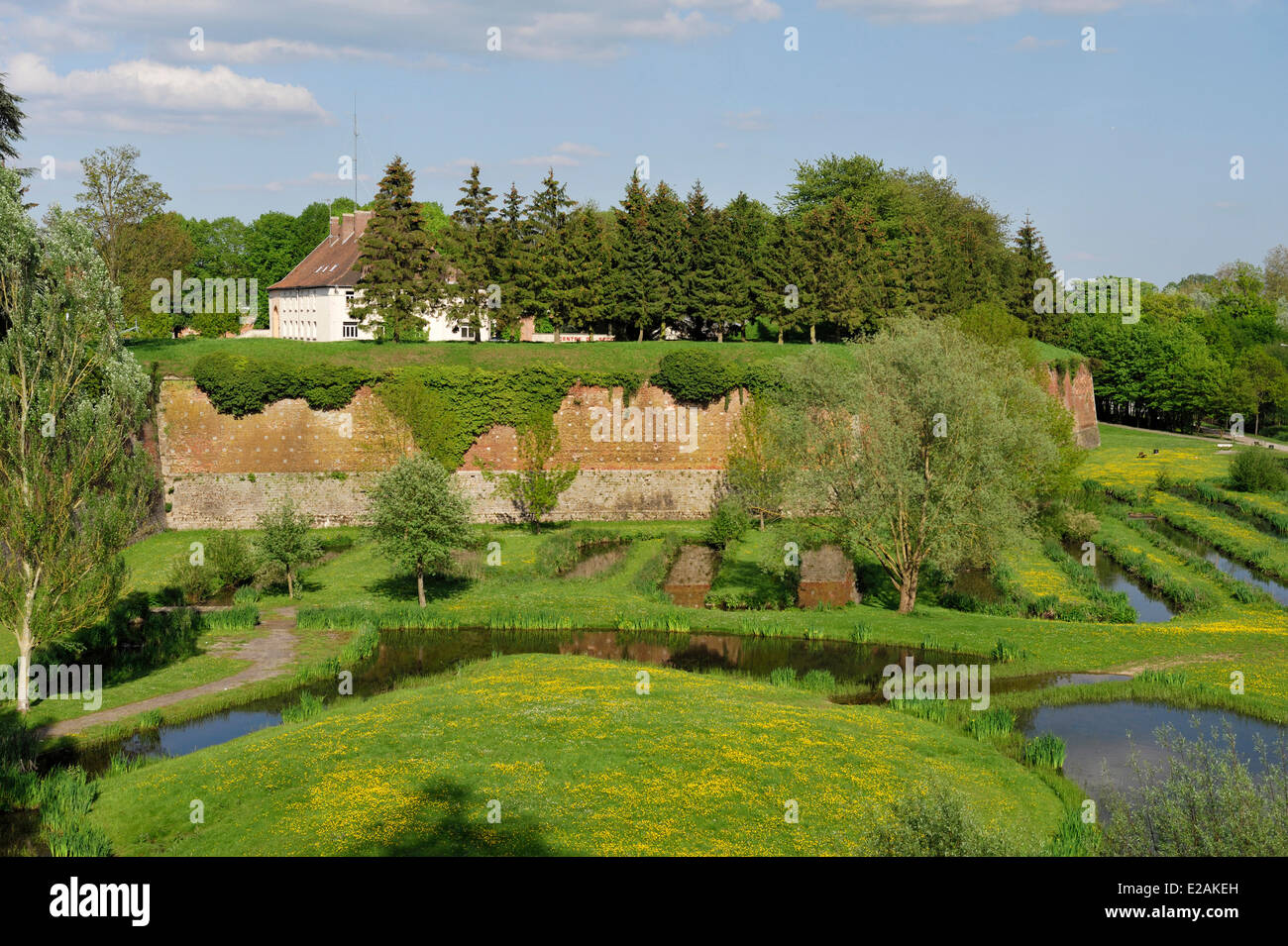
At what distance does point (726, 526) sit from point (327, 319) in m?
34.1

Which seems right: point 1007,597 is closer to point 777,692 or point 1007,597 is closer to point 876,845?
point 777,692

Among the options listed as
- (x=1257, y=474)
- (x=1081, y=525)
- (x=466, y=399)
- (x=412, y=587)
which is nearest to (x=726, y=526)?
(x=466, y=399)

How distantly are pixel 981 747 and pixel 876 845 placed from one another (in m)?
10.2

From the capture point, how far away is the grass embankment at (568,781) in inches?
606

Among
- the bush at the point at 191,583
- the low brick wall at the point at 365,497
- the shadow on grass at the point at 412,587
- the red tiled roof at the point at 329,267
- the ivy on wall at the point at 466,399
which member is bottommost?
the shadow on grass at the point at 412,587

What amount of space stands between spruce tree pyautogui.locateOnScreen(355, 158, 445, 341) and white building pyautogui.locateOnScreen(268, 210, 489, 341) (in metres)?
7.08

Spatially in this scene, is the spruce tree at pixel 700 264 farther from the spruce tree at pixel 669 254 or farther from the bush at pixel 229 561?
the bush at pixel 229 561

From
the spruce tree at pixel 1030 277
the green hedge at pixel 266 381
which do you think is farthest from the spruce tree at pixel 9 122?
the spruce tree at pixel 1030 277

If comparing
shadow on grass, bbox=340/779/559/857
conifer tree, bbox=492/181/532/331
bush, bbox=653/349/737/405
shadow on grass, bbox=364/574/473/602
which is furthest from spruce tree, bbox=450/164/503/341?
shadow on grass, bbox=340/779/559/857

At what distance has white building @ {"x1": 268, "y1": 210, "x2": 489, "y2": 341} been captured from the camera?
64062 millimetres

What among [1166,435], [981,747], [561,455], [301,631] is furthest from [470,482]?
[1166,435]

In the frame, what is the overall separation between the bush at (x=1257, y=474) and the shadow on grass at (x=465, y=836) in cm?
5270

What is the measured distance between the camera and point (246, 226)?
94500mm
